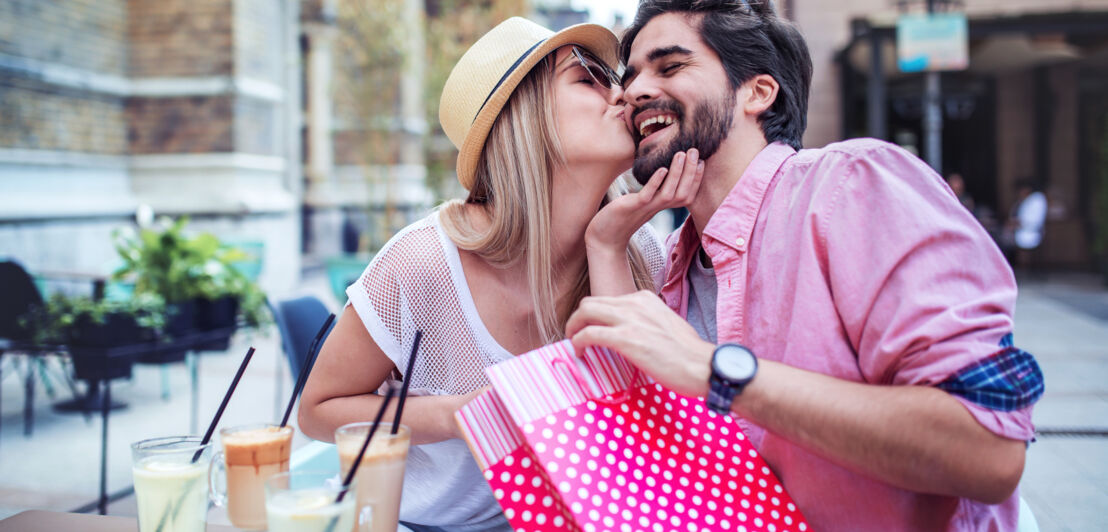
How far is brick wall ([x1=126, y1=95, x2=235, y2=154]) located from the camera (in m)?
8.45

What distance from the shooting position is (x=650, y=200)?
184cm

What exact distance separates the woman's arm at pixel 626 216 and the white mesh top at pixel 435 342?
31 cm

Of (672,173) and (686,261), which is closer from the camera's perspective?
(672,173)

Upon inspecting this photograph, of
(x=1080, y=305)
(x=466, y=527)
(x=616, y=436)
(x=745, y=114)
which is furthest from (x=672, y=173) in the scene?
(x=1080, y=305)

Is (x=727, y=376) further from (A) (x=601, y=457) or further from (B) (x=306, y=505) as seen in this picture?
(B) (x=306, y=505)

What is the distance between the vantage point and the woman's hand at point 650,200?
1.83 meters

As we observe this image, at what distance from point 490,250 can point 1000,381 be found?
3.72ft

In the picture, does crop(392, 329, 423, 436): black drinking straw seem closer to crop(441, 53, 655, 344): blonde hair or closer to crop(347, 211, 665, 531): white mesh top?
crop(347, 211, 665, 531): white mesh top

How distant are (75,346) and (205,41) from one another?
5.92 meters

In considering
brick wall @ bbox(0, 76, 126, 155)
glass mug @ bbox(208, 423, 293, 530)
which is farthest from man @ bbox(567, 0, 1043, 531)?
brick wall @ bbox(0, 76, 126, 155)

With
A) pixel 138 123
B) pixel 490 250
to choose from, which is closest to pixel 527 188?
pixel 490 250

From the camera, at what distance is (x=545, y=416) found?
1.16m

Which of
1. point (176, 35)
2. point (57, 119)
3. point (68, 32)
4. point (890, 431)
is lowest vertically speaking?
point (890, 431)

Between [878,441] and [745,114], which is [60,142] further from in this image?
[878,441]
